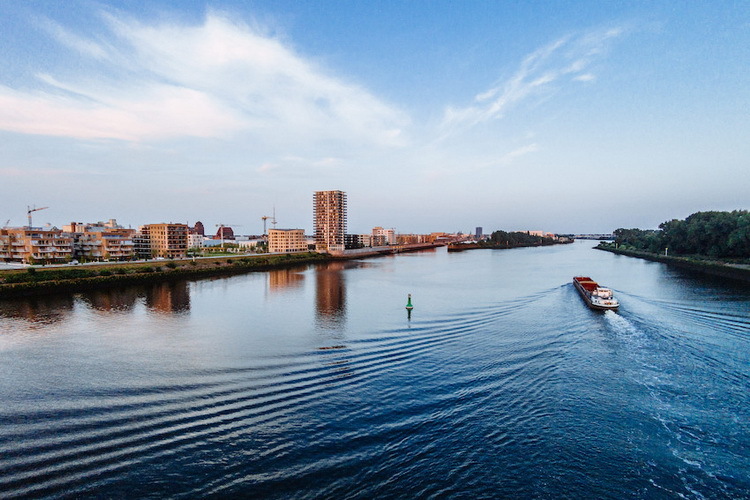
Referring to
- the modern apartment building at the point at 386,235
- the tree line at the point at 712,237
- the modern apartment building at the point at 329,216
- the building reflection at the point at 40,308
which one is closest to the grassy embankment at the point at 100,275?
the building reflection at the point at 40,308

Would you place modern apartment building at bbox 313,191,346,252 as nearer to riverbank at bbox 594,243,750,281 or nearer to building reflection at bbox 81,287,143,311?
riverbank at bbox 594,243,750,281

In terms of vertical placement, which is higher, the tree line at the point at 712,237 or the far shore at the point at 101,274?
the tree line at the point at 712,237

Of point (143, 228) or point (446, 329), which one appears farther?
point (143, 228)

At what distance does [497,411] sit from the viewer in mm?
5562

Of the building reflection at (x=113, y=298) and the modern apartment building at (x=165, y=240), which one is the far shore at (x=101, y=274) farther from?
the modern apartment building at (x=165, y=240)

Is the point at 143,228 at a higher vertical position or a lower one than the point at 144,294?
higher

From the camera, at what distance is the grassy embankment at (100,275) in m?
18.2

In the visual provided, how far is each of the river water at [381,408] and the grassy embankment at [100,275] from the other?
26.5 ft

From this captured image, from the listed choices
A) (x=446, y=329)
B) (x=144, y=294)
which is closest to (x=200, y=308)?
(x=144, y=294)

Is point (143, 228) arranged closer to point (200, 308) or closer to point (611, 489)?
point (200, 308)

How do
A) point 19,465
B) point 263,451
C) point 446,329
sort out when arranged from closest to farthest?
point 19,465 → point 263,451 → point 446,329

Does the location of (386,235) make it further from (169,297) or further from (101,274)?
(169,297)

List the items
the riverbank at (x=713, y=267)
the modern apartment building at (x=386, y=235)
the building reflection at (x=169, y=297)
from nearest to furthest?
the building reflection at (x=169, y=297), the riverbank at (x=713, y=267), the modern apartment building at (x=386, y=235)

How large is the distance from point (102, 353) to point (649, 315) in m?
17.0
